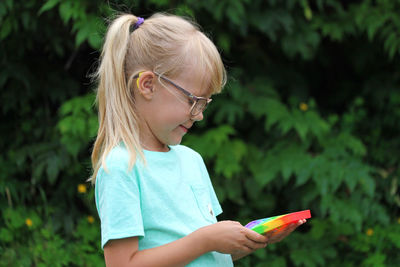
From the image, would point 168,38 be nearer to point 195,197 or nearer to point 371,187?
point 195,197

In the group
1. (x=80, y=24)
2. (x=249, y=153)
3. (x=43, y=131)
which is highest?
(x=80, y=24)

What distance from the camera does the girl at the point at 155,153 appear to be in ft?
4.18

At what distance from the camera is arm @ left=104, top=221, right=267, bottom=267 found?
4.17 ft

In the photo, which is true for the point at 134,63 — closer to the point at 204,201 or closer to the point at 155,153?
the point at 155,153

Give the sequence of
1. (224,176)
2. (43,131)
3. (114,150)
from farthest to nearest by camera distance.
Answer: (43,131)
(224,176)
(114,150)

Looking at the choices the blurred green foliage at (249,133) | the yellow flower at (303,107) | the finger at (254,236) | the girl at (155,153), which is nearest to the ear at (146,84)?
the girl at (155,153)

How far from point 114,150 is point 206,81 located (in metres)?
0.33

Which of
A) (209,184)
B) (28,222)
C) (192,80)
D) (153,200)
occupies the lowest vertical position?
(28,222)

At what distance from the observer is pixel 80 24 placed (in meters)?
2.88

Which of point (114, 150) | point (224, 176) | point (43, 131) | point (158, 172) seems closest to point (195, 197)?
point (158, 172)

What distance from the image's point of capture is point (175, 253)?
4.21ft

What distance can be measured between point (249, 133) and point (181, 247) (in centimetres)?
220

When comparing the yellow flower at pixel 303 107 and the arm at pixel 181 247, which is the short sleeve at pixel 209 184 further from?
the yellow flower at pixel 303 107

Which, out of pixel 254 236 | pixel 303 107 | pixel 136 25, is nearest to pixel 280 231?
pixel 254 236
